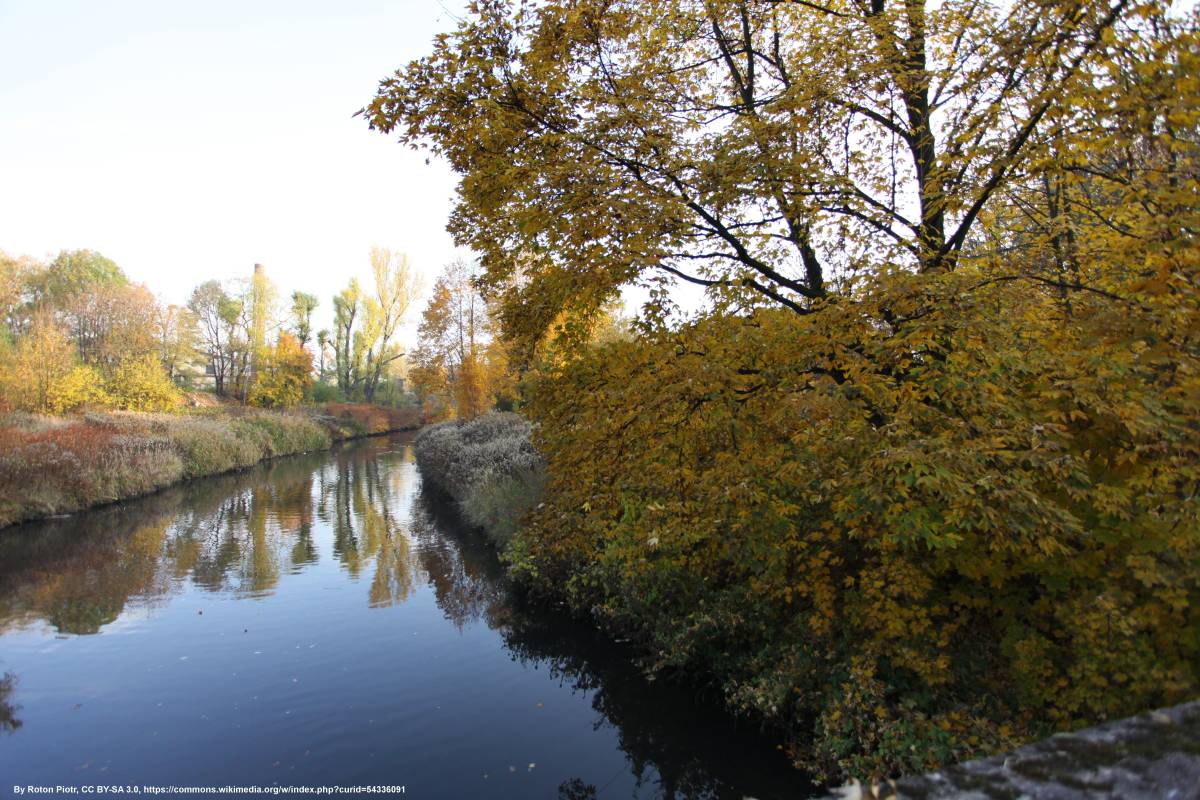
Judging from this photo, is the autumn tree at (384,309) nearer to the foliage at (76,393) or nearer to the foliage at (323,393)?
the foliage at (323,393)

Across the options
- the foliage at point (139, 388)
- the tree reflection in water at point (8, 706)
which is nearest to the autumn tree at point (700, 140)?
the tree reflection in water at point (8, 706)

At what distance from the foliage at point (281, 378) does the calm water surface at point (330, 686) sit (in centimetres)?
3355

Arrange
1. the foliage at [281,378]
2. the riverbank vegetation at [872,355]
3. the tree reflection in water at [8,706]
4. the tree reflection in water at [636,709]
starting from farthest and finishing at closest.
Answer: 1. the foliage at [281,378]
2. the tree reflection in water at [8,706]
3. the tree reflection in water at [636,709]
4. the riverbank vegetation at [872,355]

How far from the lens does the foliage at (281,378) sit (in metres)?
47.3

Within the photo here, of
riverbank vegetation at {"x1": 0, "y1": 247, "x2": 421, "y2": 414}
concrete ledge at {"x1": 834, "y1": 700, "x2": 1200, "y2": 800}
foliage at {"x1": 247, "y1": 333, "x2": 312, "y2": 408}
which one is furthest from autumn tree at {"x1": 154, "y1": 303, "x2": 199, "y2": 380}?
concrete ledge at {"x1": 834, "y1": 700, "x2": 1200, "y2": 800}

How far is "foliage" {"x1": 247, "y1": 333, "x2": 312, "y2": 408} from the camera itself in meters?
47.3

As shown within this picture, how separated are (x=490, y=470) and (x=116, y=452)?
13530 mm

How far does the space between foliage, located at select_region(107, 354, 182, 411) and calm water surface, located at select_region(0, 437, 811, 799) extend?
65.5 ft

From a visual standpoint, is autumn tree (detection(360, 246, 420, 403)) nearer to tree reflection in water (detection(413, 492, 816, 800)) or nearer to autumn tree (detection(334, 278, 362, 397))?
autumn tree (detection(334, 278, 362, 397))

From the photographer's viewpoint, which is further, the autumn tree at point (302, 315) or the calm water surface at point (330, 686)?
the autumn tree at point (302, 315)

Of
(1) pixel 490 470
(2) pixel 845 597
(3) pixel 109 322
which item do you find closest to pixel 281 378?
(3) pixel 109 322

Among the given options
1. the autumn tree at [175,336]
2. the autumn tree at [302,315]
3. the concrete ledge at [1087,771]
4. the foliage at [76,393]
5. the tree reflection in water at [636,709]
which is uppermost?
the autumn tree at [302,315]

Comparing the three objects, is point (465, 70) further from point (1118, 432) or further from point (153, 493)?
point (153, 493)

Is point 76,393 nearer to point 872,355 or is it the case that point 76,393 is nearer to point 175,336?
point 175,336
